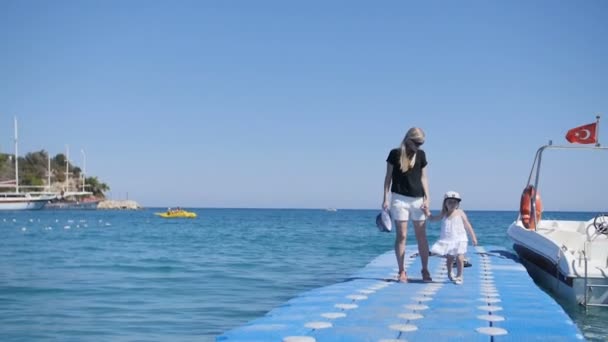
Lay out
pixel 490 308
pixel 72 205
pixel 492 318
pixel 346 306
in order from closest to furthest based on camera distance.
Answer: pixel 492 318 < pixel 490 308 < pixel 346 306 < pixel 72 205

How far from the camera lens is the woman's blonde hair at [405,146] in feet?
23.5

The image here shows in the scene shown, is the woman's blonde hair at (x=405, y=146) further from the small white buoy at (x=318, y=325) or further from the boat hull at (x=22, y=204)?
the boat hull at (x=22, y=204)

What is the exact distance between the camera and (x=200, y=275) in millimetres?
14602

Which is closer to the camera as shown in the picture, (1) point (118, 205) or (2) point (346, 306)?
(2) point (346, 306)

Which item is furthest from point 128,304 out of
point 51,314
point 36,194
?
point 36,194

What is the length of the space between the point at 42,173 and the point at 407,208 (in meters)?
123

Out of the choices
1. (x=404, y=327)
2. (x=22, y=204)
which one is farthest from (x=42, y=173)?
(x=404, y=327)

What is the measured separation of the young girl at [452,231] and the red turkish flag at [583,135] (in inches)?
183

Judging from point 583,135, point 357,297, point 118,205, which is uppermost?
point 583,135

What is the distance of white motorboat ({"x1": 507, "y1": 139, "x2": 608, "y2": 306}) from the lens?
27.0ft

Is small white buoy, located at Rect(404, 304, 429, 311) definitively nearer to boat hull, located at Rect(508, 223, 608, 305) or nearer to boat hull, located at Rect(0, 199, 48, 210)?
boat hull, located at Rect(508, 223, 608, 305)

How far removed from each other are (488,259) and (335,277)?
435 cm

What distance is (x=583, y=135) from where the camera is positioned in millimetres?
10984

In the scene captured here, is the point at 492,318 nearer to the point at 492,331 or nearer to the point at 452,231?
the point at 492,331
